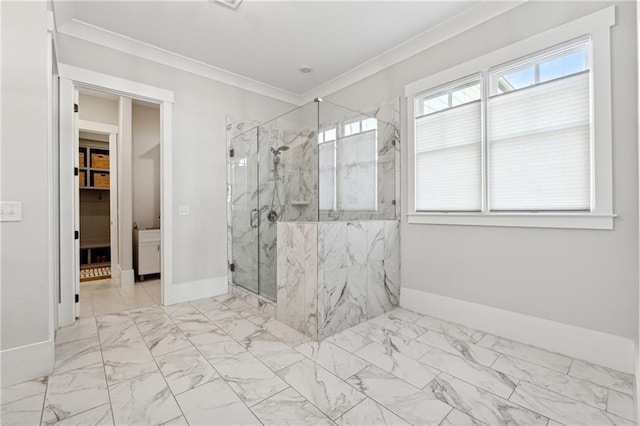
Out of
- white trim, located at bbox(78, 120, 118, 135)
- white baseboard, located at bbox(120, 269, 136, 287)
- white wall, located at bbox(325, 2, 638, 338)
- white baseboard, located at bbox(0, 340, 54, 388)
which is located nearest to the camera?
white baseboard, located at bbox(0, 340, 54, 388)

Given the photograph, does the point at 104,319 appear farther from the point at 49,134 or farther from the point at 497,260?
the point at 497,260

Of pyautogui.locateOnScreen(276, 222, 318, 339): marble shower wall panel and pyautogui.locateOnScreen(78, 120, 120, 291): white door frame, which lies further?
pyautogui.locateOnScreen(78, 120, 120, 291): white door frame

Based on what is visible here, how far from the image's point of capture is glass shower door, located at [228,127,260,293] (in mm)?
3523

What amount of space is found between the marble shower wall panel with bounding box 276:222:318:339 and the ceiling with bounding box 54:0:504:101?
188cm

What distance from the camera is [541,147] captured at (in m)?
2.17

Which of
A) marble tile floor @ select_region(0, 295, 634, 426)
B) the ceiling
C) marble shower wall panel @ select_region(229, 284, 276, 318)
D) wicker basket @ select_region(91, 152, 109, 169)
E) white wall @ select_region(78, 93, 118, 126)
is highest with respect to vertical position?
the ceiling

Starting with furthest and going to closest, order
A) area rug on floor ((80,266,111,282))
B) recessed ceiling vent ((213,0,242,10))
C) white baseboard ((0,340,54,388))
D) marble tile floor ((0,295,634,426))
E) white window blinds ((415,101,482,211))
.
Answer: area rug on floor ((80,266,111,282)) → white window blinds ((415,101,482,211)) → recessed ceiling vent ((213,0,242,10)) → white baseboard ((0,340,54,388)) → marble tile floor ((0,295,634,426))

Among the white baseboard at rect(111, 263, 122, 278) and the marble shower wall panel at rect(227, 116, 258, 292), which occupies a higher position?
the marble shower wall panel at rect(227, 116, 258, 292)

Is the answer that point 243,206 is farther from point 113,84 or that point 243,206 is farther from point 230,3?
point 230,3

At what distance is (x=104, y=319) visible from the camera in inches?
108

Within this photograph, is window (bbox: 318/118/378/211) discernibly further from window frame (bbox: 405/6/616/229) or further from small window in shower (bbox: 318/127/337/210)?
window frame (bbox: 405/6/616/229)

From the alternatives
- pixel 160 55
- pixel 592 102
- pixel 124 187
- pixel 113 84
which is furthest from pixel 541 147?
pixel 124 187

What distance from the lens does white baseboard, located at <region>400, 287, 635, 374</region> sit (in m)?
1.86

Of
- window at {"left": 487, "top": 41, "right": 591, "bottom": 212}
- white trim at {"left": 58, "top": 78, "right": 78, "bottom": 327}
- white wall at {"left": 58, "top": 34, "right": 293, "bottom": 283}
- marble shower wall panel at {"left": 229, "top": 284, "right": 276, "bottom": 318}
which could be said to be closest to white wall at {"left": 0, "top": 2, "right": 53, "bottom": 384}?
white trim at {"left": 58, "top": 78, "right": 78, "bottom": 327}
